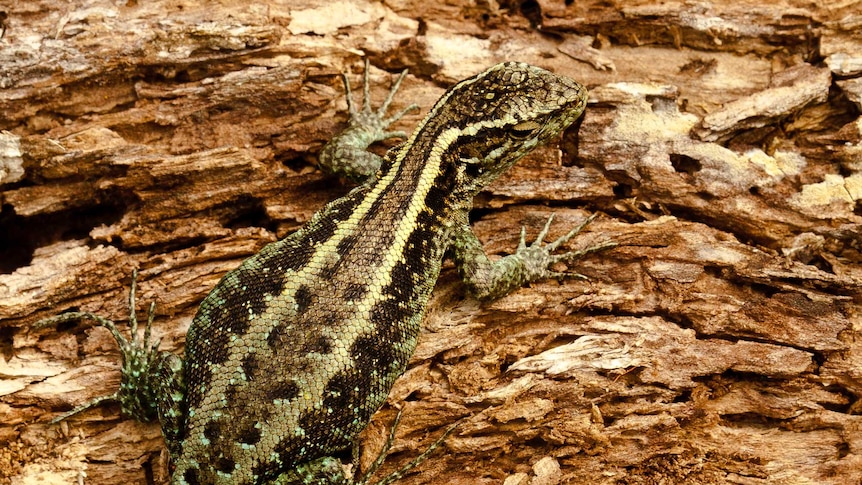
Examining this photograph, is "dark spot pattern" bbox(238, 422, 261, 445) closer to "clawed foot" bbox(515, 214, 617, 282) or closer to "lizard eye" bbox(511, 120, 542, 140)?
"clawed foot" bbox(515, 214, 617, 282)

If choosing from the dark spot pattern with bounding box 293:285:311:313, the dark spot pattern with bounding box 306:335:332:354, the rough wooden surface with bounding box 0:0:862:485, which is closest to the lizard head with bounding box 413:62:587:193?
the rough wooden surface with bounding box 0:0:862:485

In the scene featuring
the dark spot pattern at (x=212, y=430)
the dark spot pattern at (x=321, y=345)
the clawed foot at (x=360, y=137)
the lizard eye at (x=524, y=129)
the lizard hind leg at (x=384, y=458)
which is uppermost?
the lizard eye at (x=524, y=129)

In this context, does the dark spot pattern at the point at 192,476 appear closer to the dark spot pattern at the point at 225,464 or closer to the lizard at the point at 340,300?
the lizard at the point at 340,300

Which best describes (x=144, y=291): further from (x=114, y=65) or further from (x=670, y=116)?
(x=670, y=116)

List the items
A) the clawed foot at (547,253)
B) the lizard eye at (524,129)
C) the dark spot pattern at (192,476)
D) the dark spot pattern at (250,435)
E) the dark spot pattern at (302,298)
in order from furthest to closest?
1. the clawed foot at (547,253)
2. the lizard eye at (524,129)
3. the dark spot pattern at (302,298)
4. the dark spot pattern at (192,476)
5. the dark spot pattern at (250,435)

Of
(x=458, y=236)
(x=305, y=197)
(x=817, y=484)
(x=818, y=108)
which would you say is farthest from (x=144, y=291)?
(x=818, y=108)

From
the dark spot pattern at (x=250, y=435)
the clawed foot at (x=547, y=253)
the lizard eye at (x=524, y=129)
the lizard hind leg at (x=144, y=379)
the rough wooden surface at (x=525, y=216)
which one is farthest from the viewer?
the clawed foot at (x=547, y=253)

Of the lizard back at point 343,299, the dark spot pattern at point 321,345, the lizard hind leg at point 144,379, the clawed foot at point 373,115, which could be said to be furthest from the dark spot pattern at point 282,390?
the clawed foot at point 373,115
